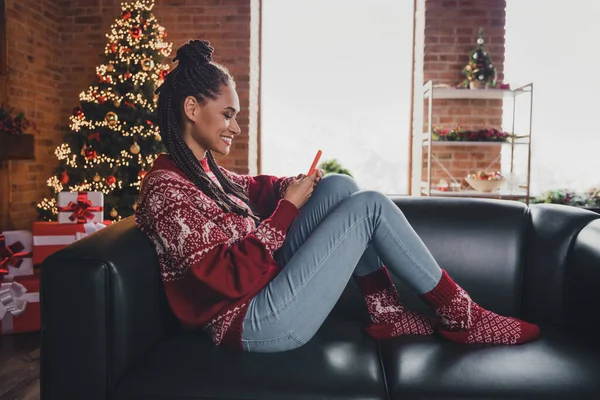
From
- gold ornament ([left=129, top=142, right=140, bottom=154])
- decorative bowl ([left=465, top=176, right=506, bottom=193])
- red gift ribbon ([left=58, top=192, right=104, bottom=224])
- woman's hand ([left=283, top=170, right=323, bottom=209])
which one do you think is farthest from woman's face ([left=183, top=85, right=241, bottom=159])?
decorative bowl ([left=465, top=176, right=506, bottom=193])

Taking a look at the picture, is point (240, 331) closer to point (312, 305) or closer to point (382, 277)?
point (312, 305)

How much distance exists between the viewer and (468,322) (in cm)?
138

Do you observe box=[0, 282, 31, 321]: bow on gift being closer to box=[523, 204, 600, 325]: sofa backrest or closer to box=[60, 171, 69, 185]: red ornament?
box=[60, 171, 69, 185]: red ornament

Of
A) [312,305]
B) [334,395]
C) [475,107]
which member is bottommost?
[334,395]

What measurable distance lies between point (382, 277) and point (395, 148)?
361cm

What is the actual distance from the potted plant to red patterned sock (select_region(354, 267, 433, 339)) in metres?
2.93

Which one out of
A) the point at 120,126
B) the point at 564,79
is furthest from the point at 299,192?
the point at 564,79

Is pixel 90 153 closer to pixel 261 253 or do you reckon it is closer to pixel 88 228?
pixel 88 228

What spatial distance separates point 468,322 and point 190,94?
3.36 ft

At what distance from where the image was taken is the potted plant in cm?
342

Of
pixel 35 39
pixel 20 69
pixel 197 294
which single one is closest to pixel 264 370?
pixel 197 294

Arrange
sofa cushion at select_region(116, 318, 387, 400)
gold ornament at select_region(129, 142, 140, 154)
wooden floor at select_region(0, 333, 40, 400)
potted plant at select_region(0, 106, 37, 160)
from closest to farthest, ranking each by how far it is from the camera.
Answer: sofa cushion at select_region(116, 318, 387, 400), wooden floor at select_region(0, 333, 40, 400), potted plant at select_region(0, 106, 37, 160), gold ornament at select_region(129, 142, 140, 154)

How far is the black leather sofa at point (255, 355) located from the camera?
1.13 m

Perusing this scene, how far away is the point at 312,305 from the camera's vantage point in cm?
132
